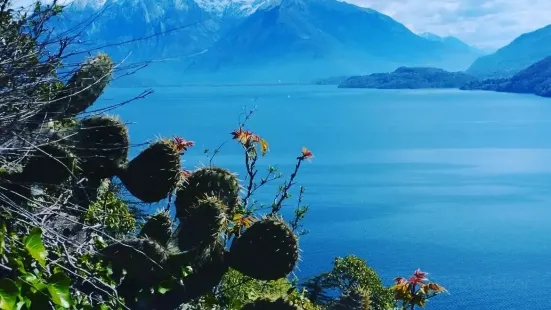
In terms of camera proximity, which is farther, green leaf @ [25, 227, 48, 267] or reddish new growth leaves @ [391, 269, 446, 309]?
reddish new growth leaves @ [391, 269, 446, 309]

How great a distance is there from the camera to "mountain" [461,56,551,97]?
15286cm

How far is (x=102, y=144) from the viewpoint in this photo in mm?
4066

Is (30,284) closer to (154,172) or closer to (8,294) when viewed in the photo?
(8,294)

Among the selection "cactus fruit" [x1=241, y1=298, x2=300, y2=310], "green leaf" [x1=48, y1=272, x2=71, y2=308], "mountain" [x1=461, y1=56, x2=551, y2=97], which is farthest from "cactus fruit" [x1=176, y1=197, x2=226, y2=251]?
"mountain" [x1=461, y1=56, x2=551, y2=97]

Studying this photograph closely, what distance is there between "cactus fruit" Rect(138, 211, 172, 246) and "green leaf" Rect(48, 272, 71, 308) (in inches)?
70.9

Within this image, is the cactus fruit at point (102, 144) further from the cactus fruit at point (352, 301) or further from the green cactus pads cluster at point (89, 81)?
the cactus fruit at point (352, 301)

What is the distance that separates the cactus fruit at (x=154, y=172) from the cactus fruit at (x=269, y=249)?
650mm

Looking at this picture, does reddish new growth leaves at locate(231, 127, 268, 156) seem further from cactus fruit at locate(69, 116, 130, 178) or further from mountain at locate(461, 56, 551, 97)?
mountain at locate(461, 56, 551, 97)

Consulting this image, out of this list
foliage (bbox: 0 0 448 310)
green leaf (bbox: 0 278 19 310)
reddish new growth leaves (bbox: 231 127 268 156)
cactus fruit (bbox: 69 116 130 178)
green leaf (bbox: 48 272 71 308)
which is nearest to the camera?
green leaf (bbox: 0 278 19 310)

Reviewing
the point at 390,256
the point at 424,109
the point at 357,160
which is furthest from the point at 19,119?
the point at 424,109

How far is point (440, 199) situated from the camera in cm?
4862

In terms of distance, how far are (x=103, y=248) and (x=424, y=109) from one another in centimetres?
12364

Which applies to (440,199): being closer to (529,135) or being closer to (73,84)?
(529,135)

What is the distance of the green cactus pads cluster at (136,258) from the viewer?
11.8 ft
